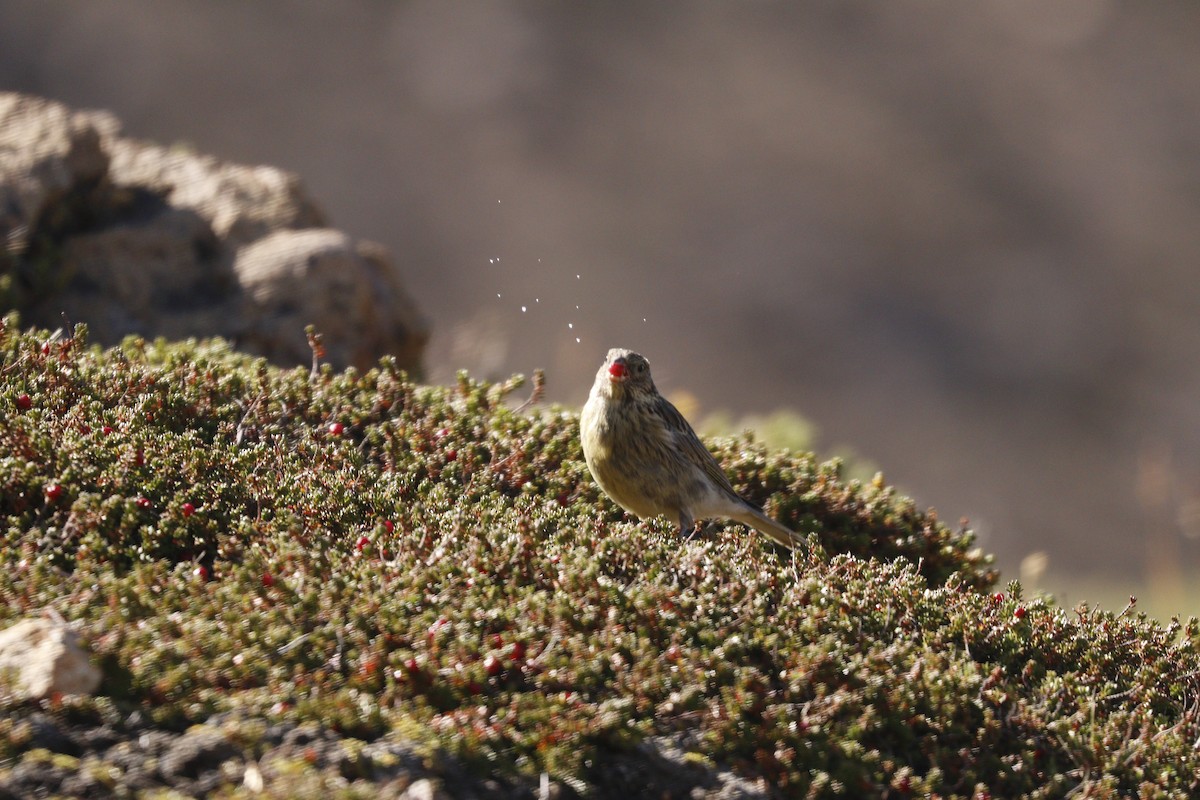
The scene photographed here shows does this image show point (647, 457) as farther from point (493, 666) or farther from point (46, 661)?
point (46, 661)

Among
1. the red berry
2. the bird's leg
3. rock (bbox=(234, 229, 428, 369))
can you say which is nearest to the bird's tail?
the bird's leg

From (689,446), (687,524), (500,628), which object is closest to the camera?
(500,628)

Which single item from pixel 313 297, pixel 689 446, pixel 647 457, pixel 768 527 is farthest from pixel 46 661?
pixel 313 297

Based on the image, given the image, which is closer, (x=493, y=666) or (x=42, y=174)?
(x=493, y=666)

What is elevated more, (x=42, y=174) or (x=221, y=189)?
(x=221, y=189)

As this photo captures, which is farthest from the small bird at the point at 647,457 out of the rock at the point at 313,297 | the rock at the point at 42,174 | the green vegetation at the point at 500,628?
the rock at the point at 42,174

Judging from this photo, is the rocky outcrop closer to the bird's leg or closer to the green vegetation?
the green vegetation
